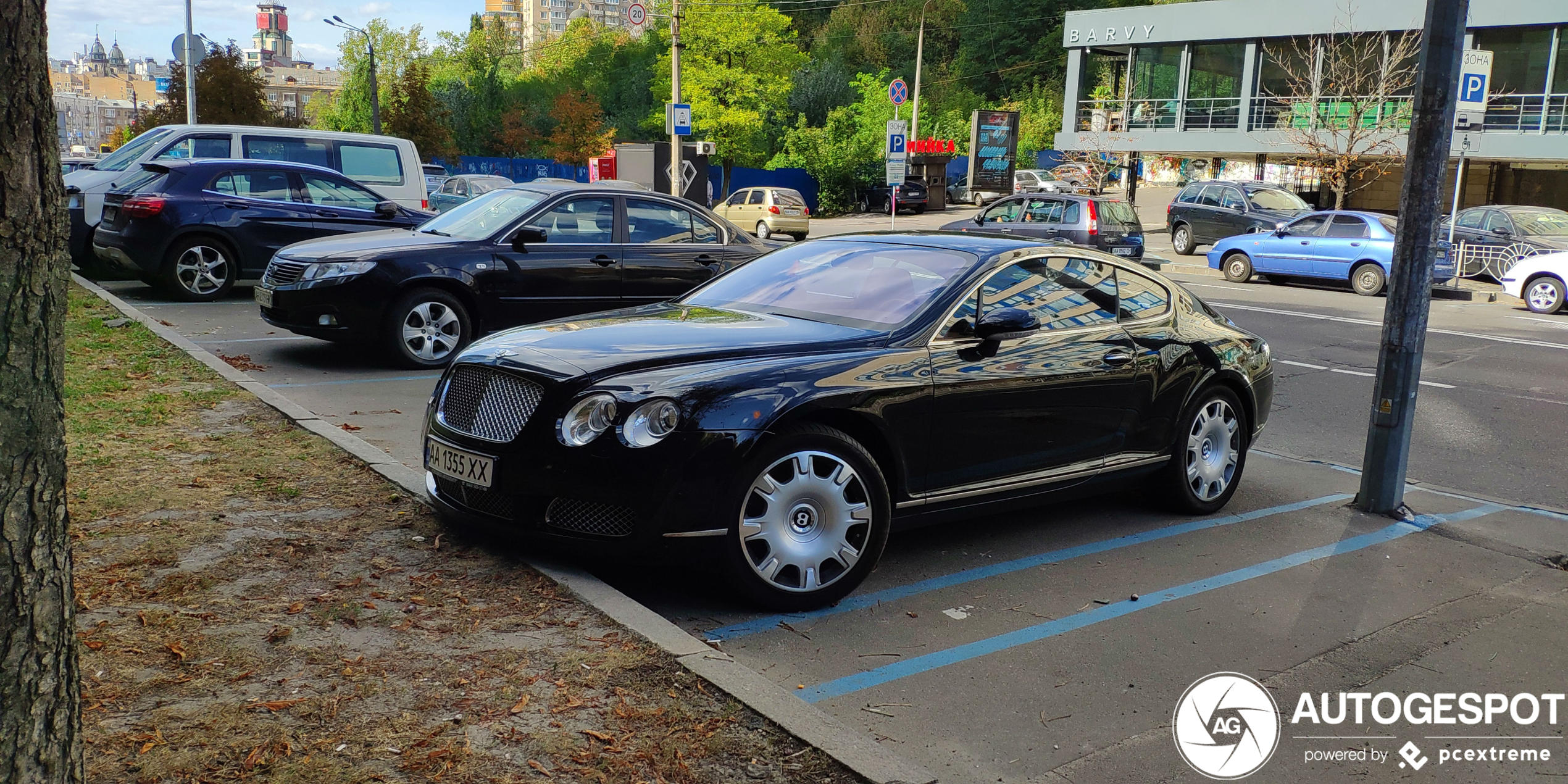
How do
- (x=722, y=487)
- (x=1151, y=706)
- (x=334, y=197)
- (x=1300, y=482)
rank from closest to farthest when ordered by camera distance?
(x=1151, y=706), (x=722, y=487), (x=1300, y=482), (x=334, y=197)

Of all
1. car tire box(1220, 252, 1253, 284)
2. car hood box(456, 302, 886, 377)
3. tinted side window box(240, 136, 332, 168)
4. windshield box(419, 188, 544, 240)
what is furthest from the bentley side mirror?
car tire box(1220, 252, 1253, 284)

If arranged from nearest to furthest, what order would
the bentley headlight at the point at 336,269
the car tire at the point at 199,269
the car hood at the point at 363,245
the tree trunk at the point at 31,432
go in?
the tree trunk at the point at 31,432
the bentley headlight at the point at 336,269
the car hood at the point at 363,245
the car tire at the point at 199,269

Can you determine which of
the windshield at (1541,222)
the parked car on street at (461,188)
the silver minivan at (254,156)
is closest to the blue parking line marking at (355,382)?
the silver minivan at (254,156)

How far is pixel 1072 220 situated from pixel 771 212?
51.0 ft

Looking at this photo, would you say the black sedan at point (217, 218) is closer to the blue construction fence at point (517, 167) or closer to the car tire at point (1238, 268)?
the car tire at point (1238, 268)

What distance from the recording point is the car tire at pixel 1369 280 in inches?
809

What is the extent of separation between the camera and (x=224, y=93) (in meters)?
37.1

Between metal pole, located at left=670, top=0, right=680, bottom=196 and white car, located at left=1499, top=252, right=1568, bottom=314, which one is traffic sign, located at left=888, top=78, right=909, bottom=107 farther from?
white car, located at left=1499, top=252, right=1568, bottom=314

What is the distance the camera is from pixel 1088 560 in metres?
5.70

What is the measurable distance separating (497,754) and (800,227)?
110 ft

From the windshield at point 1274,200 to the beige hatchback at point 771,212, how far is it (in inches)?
526

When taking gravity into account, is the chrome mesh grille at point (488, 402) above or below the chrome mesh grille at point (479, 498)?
above

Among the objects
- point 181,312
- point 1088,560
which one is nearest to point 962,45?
point 181,312

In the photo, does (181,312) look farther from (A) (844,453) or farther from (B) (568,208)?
(A) (844,453)
